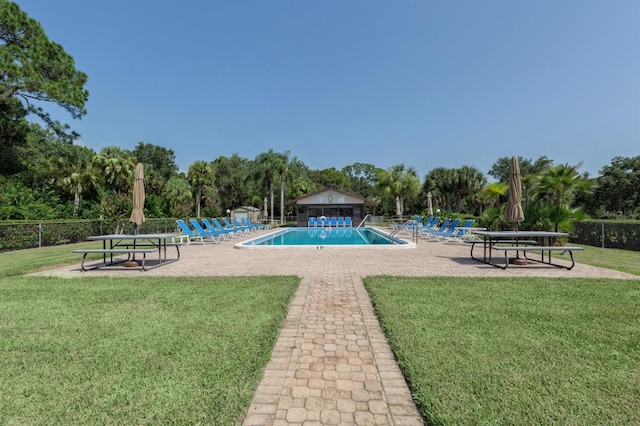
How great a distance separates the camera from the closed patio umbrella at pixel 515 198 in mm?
7832

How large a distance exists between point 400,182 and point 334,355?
29128 mm

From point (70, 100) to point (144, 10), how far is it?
26.3 ft

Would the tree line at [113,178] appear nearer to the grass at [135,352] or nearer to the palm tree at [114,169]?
the palm tree at [114,169]

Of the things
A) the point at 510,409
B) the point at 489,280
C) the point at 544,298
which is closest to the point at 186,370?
the point at 510,409

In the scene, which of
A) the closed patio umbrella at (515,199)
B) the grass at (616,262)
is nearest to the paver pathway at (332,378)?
the closed patio umbrella at (515,199)

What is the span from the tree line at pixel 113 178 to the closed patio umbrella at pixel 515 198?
Answer: 11.4 ft

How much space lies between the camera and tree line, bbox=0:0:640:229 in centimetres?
1294

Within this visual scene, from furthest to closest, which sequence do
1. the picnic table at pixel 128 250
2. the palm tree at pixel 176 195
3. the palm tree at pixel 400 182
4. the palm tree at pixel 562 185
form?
the palm tree at pixel 400 182 → the palm tree at pixel 176 195 → the palm tree at pixel 562 185 → the picnic table at pixel 128 250

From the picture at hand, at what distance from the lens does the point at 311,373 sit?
2.51 metres

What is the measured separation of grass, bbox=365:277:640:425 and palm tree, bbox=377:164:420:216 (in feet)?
85.3

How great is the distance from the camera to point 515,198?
794 cm

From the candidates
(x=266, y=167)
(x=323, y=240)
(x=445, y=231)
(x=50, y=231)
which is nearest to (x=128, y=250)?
(x=50, y=231)

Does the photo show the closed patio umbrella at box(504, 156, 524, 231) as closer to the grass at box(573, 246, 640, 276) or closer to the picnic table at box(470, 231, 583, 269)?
the picnic table at box(470, 231, 583, 269)

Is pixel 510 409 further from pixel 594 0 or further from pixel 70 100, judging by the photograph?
pixel 70 100
